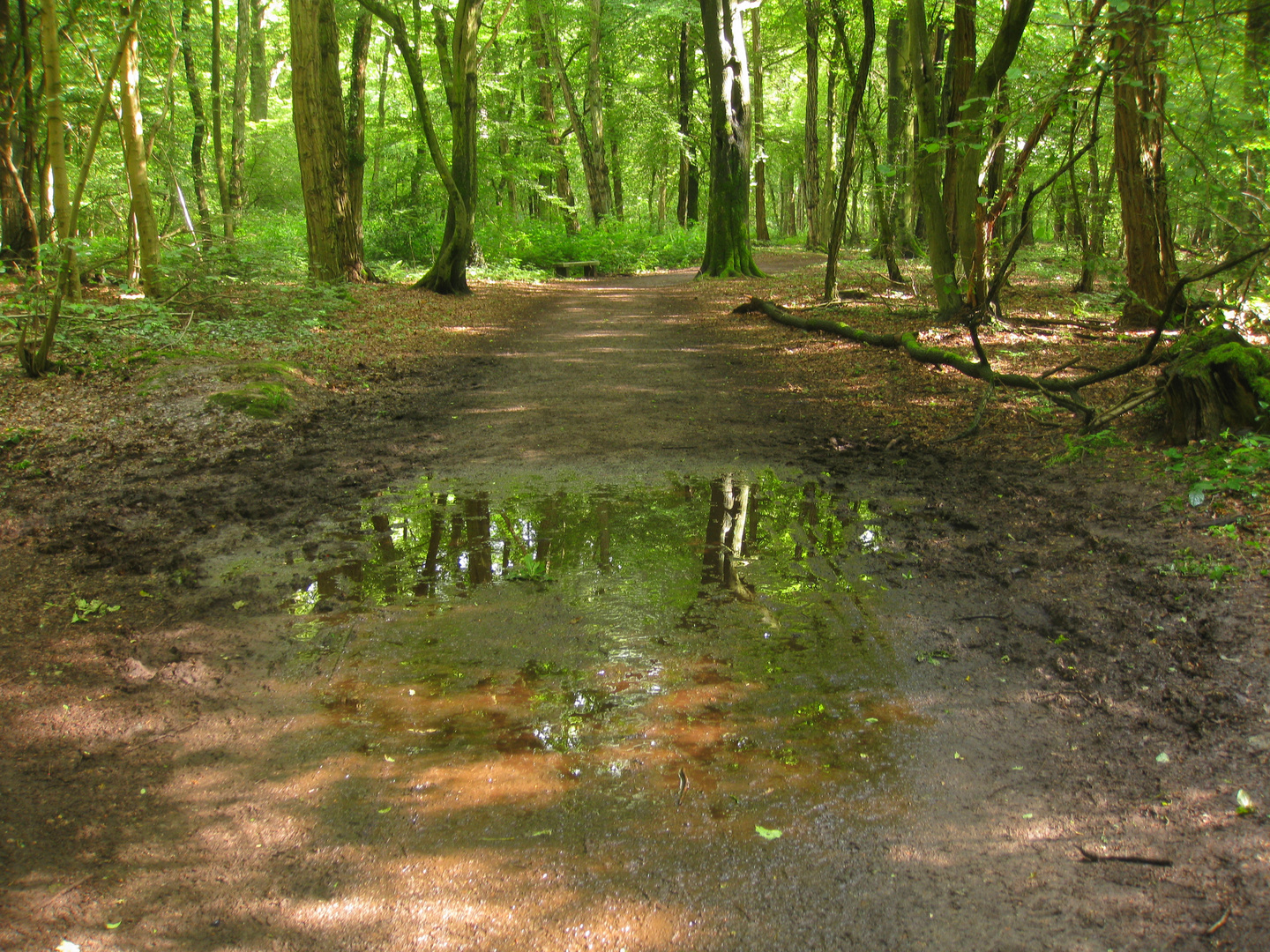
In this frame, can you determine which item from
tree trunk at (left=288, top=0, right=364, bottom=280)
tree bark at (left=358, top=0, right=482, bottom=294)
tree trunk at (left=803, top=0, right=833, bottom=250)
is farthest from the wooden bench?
tree trunk at (left=803, top=0, right=833, bottom=250)

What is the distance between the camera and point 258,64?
3009 cm

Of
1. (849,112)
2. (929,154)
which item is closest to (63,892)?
(929,154)

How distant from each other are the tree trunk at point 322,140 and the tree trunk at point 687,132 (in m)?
15.5

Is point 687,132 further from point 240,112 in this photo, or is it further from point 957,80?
point 957,80

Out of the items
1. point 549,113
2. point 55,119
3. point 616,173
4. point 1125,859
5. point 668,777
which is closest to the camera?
point 1125,859

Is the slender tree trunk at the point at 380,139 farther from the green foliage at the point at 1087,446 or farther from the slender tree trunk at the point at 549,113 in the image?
the green foliage at the point at 1087,446

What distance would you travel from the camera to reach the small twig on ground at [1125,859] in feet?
8.02

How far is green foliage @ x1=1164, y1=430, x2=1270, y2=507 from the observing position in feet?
15.0

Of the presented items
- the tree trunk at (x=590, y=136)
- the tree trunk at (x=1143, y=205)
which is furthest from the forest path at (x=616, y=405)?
the tree trunk at (x=590, y=136)

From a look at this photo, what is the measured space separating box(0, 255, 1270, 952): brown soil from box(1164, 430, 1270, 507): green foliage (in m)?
0.25

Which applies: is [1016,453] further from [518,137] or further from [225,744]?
[518,137]

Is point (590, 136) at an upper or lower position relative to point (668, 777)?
upper

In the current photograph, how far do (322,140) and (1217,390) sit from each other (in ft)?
44.7

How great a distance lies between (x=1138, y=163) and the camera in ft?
32.8
